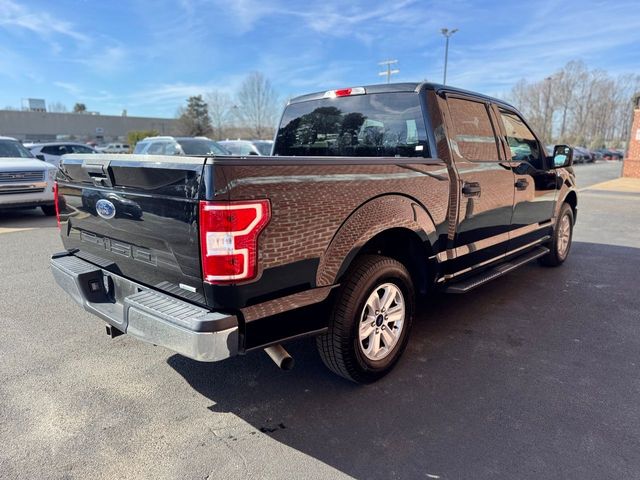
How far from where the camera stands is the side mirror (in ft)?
16.9

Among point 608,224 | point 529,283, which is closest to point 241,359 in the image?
point 529,283

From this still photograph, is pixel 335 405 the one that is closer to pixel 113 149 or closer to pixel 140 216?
pixel 140 216

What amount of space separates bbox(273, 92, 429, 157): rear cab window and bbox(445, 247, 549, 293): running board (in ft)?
3.83

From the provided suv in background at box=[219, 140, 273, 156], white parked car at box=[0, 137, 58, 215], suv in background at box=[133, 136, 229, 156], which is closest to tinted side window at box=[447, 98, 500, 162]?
white parked car at box=[0, 137, 58, 215]

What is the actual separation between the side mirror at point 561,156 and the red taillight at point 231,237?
4286mm

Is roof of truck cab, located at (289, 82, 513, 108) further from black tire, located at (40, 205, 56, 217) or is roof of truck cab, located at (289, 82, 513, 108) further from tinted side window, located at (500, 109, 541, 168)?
black tire, located at (40, 205, 56, 217)

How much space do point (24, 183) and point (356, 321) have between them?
904cm

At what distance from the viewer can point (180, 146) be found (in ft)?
45.2

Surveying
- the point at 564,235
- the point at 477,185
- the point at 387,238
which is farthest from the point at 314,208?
the point at 564,235

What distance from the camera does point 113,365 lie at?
3320 mm

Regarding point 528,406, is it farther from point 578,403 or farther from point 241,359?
point 241,359

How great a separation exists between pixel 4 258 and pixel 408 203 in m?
5.96

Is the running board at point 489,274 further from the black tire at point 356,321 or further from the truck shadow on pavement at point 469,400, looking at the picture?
the black tire at point 356,321

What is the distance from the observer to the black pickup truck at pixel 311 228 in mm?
2213
